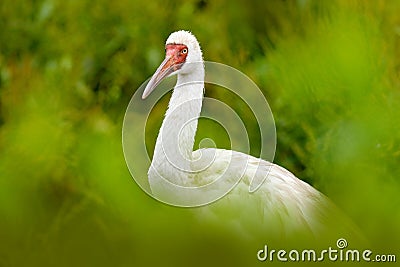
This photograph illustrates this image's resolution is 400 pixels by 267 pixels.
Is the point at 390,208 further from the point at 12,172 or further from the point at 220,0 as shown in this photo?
the point at 220,0

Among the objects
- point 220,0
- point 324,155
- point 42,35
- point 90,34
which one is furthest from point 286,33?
point 42,35

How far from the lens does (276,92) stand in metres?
0.75

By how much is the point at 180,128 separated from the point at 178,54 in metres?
0.21

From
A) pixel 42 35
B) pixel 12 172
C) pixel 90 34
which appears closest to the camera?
pixel 12 172

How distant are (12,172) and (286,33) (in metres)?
0.34

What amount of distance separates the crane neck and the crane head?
4 cm
